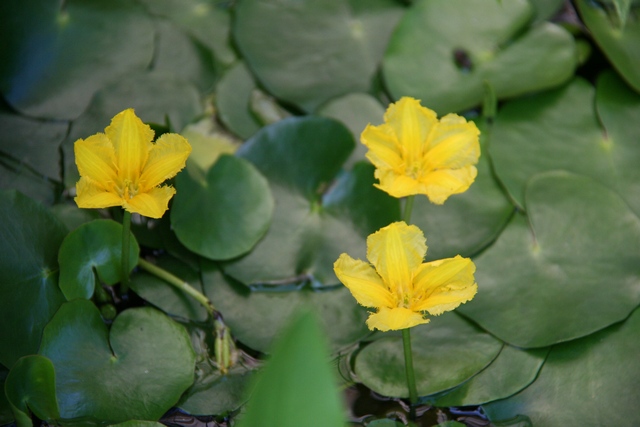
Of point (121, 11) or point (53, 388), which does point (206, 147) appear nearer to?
point (121, 11)

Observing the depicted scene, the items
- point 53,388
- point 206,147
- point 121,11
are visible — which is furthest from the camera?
point 121,11

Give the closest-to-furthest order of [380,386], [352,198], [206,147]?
[380,386] → [352,198] → [206,147]

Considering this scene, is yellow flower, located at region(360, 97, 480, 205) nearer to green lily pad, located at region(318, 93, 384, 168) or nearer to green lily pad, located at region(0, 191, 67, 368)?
green lily pad, located at region(318, 93, 384, 168)

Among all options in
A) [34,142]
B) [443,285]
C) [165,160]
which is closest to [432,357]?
[443,285]

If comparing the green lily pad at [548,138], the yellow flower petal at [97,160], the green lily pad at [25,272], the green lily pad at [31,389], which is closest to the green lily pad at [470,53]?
the green lily pad at [548,138]

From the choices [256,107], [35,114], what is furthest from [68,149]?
[256,107]

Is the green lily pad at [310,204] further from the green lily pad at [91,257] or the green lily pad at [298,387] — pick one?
the green lily pad at [298,387]

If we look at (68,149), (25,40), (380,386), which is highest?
(25,40)
